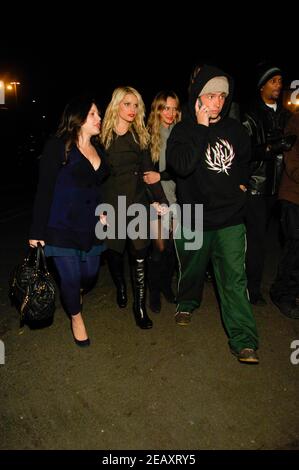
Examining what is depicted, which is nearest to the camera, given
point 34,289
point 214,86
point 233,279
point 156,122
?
point 34,289

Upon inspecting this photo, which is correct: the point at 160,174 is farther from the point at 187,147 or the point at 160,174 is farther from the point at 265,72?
the point at 265,72

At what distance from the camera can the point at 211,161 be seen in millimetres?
3205

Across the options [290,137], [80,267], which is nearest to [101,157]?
[80,267]

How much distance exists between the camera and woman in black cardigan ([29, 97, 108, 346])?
3.06m

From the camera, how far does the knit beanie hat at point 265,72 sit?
3910 millimetres

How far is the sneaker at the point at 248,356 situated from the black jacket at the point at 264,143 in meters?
1.61

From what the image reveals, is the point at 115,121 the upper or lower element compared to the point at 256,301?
upper

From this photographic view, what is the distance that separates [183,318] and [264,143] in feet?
6.28

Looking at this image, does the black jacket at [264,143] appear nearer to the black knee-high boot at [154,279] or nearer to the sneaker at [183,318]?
the black knee-high boot at [154,279]

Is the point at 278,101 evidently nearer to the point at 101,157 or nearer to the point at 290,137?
the point at 290,137

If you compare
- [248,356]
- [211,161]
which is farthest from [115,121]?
[248,356]

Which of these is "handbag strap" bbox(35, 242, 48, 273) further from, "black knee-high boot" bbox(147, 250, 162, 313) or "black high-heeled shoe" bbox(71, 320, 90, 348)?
"black knee-high boot" bbox(147, 250, 162, 313)

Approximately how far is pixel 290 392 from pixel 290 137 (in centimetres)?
229

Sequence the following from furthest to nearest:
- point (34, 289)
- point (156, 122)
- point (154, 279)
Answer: point (154, 279) < point (156, 122) < point (34, 289)
